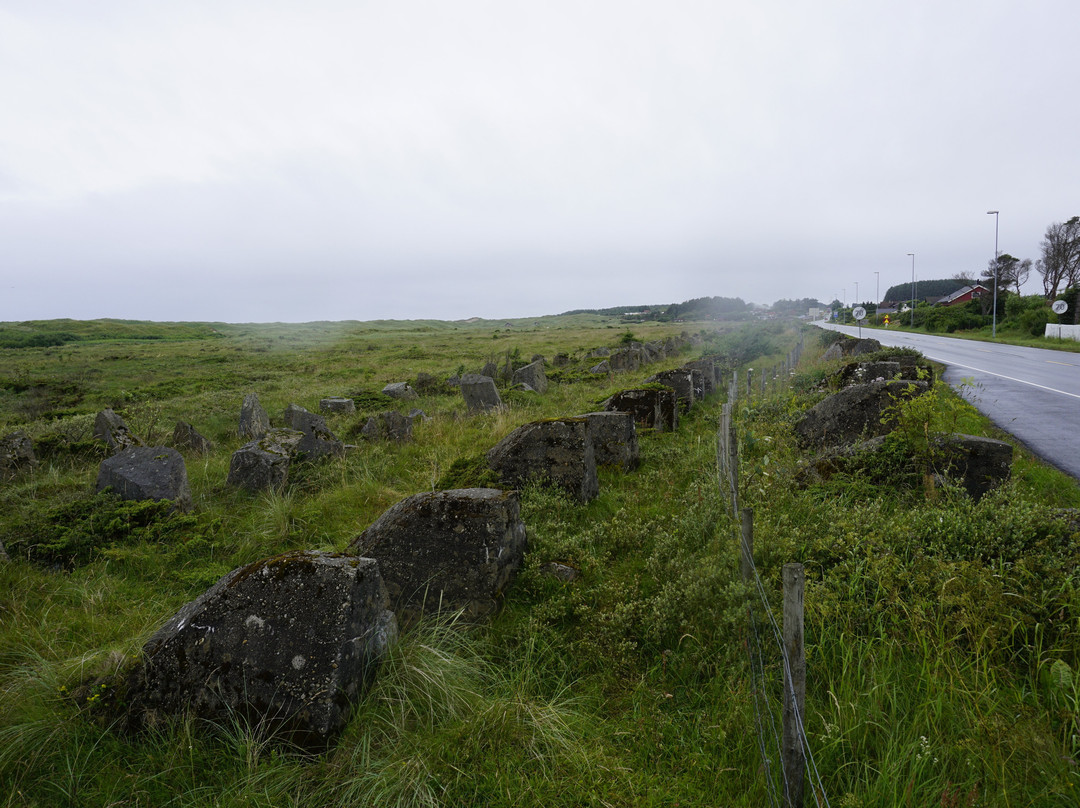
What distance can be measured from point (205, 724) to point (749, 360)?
26.2 metres

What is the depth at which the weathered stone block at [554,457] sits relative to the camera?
682cm

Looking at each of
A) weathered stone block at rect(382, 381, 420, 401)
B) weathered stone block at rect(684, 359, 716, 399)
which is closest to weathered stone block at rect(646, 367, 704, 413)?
weathered stone block at rect(684, 359, 716, 399)

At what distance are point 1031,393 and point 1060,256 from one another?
62030 mm

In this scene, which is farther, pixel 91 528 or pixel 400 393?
pixel 400 393

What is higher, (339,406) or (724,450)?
(724,450)

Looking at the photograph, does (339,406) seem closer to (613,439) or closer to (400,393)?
(400,393)

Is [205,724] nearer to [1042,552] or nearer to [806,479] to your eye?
[1042,552]

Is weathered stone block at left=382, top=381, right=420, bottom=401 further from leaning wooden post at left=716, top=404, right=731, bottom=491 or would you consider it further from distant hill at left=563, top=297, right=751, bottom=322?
distant hill at left=563, top=297, right=751, bottom=322

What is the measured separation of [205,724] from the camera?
311 centimetres

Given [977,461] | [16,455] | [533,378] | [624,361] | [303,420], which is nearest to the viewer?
[977,461]

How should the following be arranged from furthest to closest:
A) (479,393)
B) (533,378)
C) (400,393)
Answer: (533,378) → (400,393) → (479,393)

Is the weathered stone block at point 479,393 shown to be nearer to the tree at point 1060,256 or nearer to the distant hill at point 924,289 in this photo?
the tree at point 1060,256

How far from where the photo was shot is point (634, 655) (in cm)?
392

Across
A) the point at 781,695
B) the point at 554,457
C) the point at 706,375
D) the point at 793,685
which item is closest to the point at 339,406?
the point at 554,457
